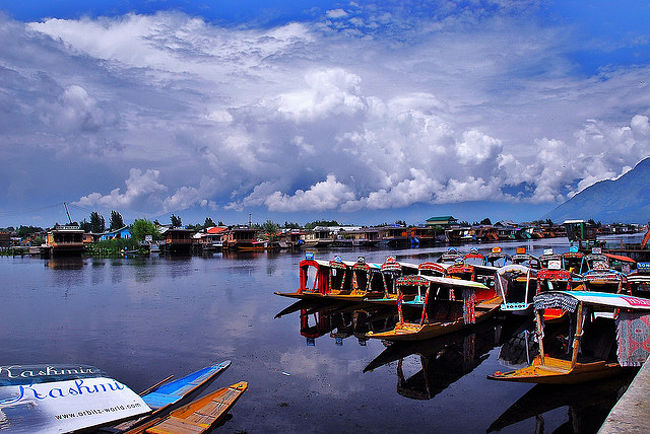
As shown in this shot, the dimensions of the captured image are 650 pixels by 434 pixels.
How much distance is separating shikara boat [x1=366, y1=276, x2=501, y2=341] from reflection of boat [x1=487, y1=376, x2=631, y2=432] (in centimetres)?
392

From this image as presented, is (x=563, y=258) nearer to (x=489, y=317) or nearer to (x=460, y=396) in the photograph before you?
(x=489, y=317)

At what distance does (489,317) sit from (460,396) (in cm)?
719

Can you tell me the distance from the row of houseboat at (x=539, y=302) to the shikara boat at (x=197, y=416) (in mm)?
5607

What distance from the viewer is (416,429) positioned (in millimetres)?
8906

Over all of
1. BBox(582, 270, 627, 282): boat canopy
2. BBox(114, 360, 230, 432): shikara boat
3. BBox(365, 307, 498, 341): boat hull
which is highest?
BBox(582, 270, 627, 282): boat canopy

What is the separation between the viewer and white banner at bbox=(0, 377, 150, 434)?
6.42 m

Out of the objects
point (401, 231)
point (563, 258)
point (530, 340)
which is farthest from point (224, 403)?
point (401, 231)

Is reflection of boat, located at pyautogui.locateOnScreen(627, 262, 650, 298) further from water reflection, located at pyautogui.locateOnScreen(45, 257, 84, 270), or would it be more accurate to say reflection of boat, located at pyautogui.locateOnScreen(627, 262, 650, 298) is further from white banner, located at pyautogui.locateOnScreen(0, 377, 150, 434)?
water reflection, located at pyautogui.locateOnScreen(45, 257, 84, 270)

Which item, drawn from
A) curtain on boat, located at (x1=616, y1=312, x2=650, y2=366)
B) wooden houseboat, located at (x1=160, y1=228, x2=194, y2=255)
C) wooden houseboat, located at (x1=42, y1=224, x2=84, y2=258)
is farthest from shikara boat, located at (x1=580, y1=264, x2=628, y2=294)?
wooden houseboat, located at (x1=42, y1=224, x2=84, y2=258)

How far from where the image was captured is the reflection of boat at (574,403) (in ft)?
29.7

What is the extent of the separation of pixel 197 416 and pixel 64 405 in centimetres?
226

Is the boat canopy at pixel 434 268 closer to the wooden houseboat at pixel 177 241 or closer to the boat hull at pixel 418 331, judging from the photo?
the boat hull at pixel 418 331

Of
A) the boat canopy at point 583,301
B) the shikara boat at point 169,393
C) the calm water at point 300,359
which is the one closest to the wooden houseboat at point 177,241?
the calm water at point 300,359

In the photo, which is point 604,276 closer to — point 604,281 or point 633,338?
point 604,281
